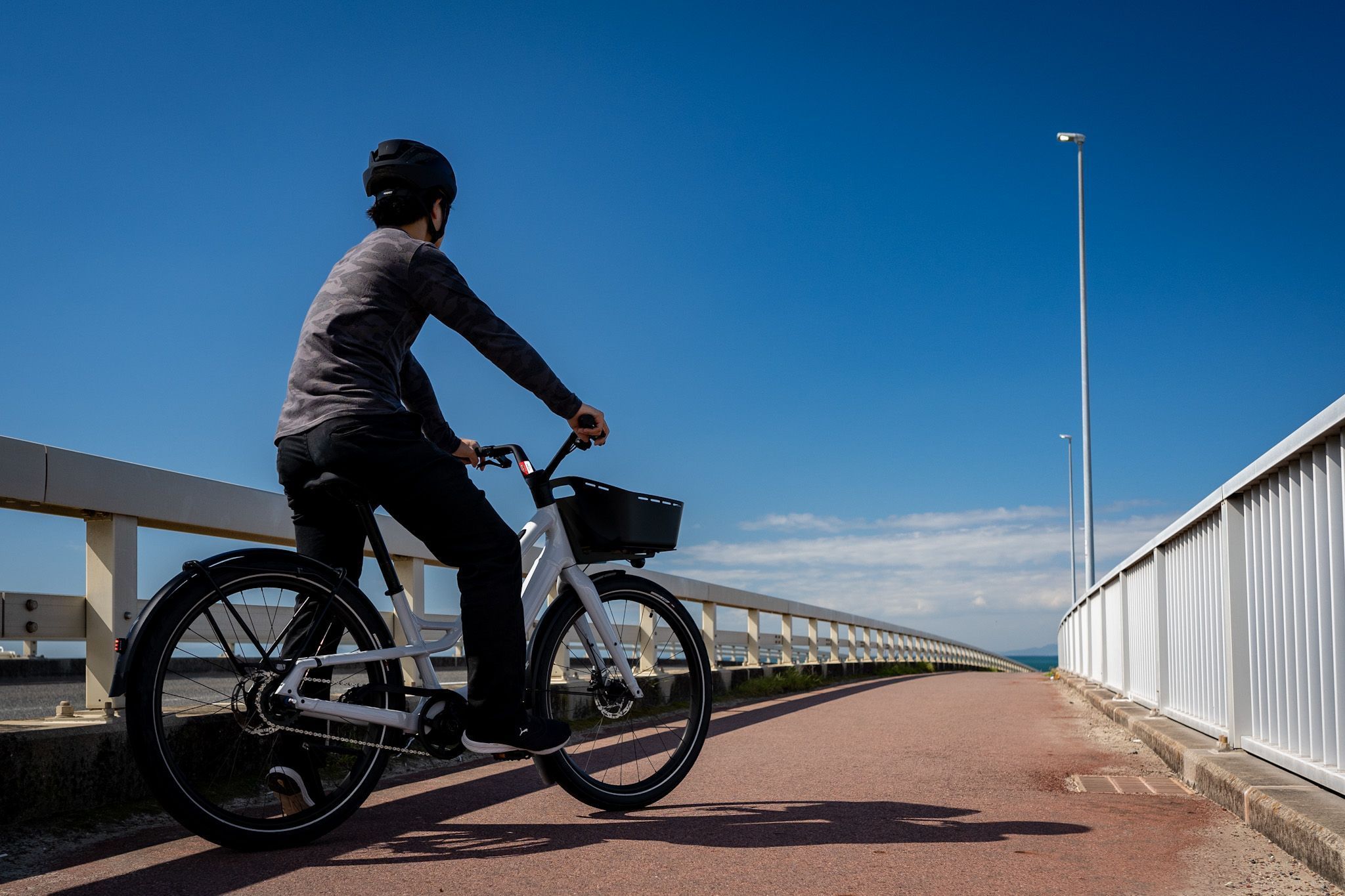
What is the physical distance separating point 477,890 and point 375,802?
1.41 metres

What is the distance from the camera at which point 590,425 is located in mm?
3734

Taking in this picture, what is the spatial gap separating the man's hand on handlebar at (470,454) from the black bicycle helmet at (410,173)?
2.36ft

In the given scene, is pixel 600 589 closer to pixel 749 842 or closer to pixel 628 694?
pixel 628 694

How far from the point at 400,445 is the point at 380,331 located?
14.7 inches

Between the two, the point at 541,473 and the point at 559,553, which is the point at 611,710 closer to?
the point at 559,553

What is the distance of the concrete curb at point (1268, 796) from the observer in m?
2.96

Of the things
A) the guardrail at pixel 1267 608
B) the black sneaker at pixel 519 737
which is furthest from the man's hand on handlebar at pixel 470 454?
the guardrail at pixel 1267 608

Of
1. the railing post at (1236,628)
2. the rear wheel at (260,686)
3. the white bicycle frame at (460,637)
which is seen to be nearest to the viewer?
the rear wheel at (260,686)

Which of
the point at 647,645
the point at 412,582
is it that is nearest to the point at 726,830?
the point at 647,645

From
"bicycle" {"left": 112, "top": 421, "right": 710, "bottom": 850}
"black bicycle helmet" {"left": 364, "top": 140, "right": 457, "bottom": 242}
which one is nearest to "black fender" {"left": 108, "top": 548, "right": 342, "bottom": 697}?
"bicycle" {"left": 112, "top": 421, "right": 710, "bottom": 850}

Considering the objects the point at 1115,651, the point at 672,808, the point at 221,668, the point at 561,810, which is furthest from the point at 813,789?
the point at 1115,651

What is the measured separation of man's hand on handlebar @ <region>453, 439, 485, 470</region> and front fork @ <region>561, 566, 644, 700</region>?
487 mm

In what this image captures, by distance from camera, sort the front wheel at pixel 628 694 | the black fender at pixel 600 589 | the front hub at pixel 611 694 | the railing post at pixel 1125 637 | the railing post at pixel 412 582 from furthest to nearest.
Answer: the railing post at pixel 1125 637
the railing post at pixel 412 582
the front hub at pixel 611 694
the front wheel at pixel 628 694
the black fender at pixel 600 589

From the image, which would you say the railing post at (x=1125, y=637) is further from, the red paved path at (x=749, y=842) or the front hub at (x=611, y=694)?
the front hub at (x=611, y=694)
